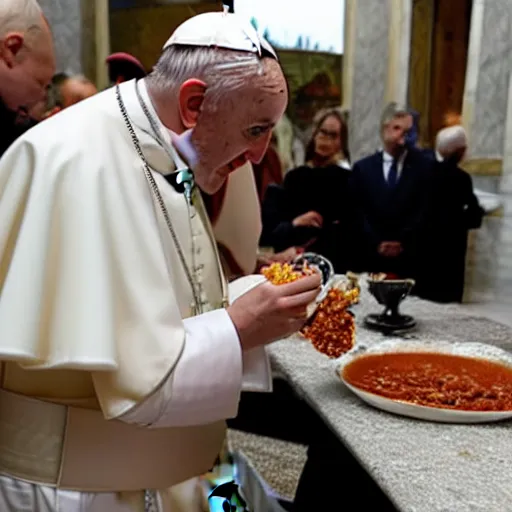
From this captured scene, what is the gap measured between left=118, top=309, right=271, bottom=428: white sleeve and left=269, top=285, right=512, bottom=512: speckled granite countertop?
24 cm

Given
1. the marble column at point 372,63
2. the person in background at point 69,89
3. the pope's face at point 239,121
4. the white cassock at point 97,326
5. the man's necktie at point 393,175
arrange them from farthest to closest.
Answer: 1. the marble column at point 372,63
2. the man's necktie at point 393,175
3. the person in background at point 69,89
4. the pope's face at point 239,121
5. the white cassock at point 97,326

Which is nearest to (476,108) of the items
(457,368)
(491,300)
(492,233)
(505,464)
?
(492,233)

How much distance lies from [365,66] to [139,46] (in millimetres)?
1898

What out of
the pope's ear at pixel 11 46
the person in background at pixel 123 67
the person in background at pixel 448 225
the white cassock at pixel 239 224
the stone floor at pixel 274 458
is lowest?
the stone floor at pixel 274 458

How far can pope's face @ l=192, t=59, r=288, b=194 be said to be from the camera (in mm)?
928

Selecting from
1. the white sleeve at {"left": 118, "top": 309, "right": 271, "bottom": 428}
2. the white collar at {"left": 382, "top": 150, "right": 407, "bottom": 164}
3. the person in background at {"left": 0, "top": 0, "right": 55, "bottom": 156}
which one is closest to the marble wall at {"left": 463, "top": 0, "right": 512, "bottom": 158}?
the white collar at {"left": 382, "top": 150, "right": 407, "bottom": 164}

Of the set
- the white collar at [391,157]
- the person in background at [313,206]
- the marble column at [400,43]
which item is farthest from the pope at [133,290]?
the marble column at [400,43]

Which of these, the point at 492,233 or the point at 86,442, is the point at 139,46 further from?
the point at 492,233

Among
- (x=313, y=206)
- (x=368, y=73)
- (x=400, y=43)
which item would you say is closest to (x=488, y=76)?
(x=400, y=43)

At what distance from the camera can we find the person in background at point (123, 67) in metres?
1.47

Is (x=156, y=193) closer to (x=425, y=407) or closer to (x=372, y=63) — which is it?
(x=425, y=407)

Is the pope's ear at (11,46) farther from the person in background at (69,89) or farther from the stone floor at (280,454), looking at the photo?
the stone floor at (280,454)

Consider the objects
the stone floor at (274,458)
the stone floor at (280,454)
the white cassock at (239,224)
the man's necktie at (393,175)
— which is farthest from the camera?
the man's necktie at (393,175)

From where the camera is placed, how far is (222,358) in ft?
2.85
